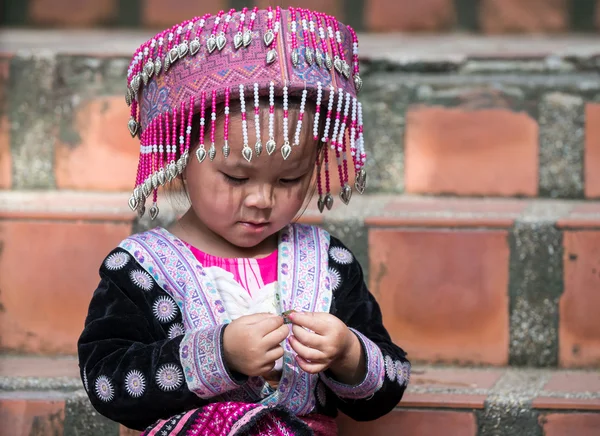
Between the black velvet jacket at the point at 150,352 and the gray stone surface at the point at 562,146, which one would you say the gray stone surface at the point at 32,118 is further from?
the gray stone surface at the point at 562,146

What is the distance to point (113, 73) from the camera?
249 cm

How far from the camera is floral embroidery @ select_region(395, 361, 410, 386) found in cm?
172

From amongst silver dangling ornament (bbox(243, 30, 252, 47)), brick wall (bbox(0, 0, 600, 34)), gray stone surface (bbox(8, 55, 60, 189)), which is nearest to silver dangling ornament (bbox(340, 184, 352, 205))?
silver dangling ornament (bbox(243, 30, 252, 47))

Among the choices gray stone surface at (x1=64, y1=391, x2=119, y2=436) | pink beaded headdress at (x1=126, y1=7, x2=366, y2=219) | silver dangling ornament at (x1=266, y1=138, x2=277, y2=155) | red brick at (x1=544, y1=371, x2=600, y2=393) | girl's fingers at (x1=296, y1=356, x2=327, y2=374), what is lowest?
gray stone surface at (x1=64, y1=391, x2=119, y2=436)

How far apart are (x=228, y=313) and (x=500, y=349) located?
30.9 inches

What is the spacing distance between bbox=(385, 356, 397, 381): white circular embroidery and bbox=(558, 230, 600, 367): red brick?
0.65m

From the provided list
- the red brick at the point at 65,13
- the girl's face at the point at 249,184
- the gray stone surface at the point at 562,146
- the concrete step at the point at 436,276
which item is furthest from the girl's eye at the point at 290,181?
the red brick at the point at 65,13

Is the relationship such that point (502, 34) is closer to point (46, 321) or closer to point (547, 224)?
point (547, 224)

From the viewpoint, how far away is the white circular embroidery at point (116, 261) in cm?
168

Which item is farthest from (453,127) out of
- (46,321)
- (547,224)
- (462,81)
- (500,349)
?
(46,321)

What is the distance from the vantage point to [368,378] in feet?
5.39

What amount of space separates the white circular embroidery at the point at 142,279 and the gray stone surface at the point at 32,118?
2.84 ft

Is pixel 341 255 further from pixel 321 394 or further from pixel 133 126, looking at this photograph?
pixel 133 126

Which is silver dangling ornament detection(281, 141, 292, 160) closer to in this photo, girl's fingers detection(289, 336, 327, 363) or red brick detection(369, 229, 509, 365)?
girl's fingers detection(289, 336, 327, 363)
